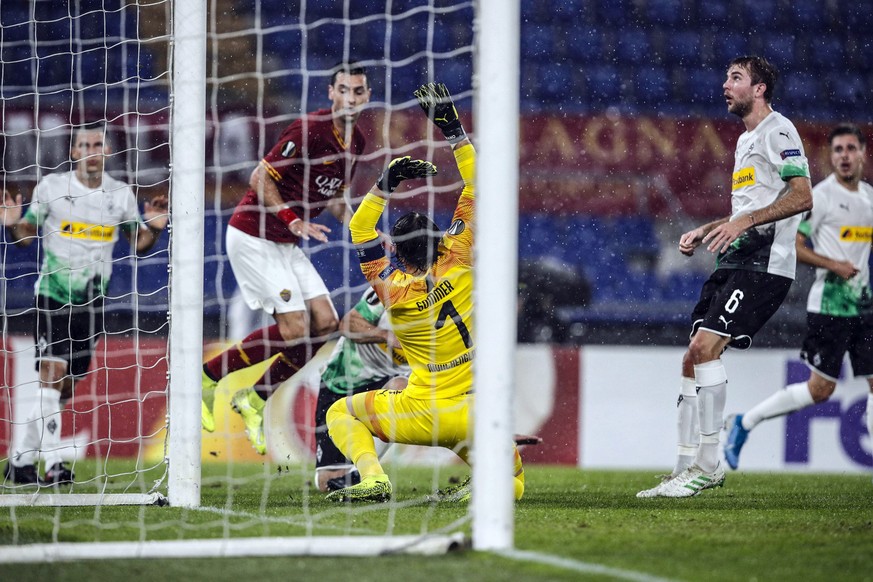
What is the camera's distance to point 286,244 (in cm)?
648

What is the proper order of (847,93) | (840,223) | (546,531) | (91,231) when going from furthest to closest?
1. (847,93)
2. (840,223)
3. (91,231)
4. (546,531)

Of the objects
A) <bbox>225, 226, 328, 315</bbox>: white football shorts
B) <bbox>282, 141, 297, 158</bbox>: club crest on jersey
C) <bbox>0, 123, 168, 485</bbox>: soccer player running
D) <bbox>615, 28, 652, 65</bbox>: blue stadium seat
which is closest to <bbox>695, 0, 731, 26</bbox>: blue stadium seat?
<bbox>615, 28, 652, 65</bbox>: blue stadium seat

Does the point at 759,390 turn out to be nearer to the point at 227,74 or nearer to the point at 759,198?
the point at 759,198

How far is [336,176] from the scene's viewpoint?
20.8 feet

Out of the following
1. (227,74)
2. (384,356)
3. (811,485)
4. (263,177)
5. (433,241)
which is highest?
(227,74)

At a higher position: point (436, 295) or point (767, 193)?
point (767, 193)

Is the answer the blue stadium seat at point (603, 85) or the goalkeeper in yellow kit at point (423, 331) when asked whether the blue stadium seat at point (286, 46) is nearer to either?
the blue stadium seat at point (603, 85)

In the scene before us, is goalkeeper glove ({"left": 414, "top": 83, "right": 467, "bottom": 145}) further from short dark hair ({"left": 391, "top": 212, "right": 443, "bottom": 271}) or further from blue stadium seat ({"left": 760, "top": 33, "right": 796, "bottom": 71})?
blue stadium seat ({"left": 760, "top": 33, "right": 796, "bottom": 71})

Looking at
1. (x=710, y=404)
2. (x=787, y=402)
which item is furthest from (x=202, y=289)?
(x=787, y=402)

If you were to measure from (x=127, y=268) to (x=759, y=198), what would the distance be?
6605 millimetres

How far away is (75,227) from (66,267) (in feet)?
1.89

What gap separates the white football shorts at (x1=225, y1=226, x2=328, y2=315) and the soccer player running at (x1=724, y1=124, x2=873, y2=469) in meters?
2.76

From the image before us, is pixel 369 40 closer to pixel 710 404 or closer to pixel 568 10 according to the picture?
pixel 568 10

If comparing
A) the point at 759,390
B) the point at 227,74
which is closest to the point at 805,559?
the point at 759,390
